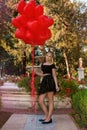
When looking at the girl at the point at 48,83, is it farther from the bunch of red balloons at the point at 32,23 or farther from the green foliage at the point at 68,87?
the green foliage at the point at 68,87

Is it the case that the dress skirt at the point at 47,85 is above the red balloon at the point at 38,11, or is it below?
below

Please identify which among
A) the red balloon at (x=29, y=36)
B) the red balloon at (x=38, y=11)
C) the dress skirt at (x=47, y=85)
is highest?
the red balloon at (x=38, y=11)

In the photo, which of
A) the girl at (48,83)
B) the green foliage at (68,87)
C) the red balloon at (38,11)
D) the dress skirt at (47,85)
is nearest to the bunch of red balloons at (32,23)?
the red balloon at (38,11)

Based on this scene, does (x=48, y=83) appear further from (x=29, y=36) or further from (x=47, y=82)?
(x=29, y=36)

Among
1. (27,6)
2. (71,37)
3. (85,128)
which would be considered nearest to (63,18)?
(71,37)

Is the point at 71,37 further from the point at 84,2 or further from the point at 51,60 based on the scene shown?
the point at 51,60

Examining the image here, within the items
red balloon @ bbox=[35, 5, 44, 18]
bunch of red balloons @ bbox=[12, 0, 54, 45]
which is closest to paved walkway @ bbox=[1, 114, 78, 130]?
bunch of red balloons @ bbox=[12, 0, 54, 45]

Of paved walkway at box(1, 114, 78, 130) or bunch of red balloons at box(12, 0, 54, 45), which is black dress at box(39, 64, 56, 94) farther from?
bunch of red balloons at box(12, 0, 54, 45)

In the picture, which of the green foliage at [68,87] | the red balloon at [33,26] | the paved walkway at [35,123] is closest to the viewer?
the paved walkway at [35,123]

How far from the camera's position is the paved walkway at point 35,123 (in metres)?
7.82

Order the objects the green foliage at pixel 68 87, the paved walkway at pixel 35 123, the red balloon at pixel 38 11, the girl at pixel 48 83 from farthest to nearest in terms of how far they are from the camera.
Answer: the green foliage at pixel 68 87 → the red balloon at pixel 38 11 → the girl at pixel 48 83 → the paved walkway at pixel 35 123

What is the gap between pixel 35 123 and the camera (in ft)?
27.9

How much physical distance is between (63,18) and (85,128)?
2633 centimetres

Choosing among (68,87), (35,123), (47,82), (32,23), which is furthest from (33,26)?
(68,87)
